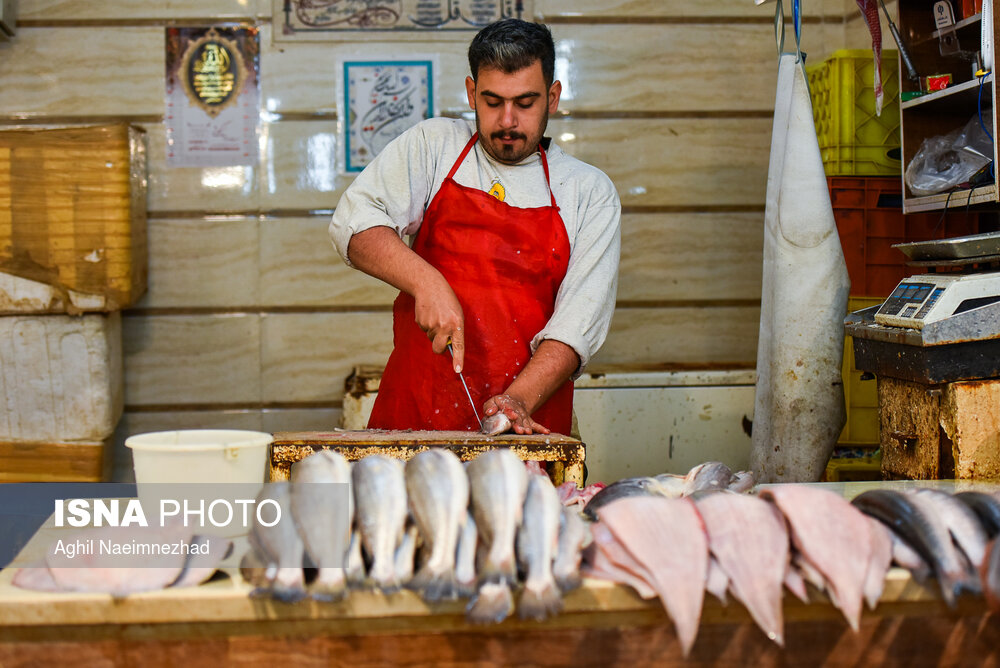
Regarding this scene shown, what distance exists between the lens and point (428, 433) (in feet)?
7.89

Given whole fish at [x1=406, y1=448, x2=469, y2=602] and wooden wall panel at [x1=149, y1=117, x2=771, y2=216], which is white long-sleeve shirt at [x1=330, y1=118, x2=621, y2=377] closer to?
whole fish at [x1=406, y1=448, x2=469, y2=602]

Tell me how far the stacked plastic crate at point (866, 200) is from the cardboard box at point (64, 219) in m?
3.27

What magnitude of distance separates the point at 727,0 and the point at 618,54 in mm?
676

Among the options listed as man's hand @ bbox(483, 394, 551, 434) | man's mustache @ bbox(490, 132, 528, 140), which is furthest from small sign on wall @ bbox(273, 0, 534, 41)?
man's hand @ bbox(483, 394, 551, 434)

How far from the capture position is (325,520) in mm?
1379

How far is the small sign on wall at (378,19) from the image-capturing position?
482cm

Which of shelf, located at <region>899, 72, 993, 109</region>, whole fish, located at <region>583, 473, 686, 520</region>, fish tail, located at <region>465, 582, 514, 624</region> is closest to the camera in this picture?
fish tail, located at <region>465, 582, 514, 624</region>

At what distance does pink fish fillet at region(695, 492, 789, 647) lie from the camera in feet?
4.48

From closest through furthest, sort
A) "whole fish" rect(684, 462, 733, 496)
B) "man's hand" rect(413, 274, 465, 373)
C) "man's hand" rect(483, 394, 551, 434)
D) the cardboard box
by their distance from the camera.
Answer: "whole fish" rect(684, 462, 733, 496) → "man's hand" rect(483, 394, 551, 434) → "man's hand" rect(413, 274, 465, 373) → the cardboard box

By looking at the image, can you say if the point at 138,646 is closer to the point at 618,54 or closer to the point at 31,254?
the point at 31,254

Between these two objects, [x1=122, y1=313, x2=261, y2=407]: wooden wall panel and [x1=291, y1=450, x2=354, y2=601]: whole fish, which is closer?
[x1=291, y1=450, x2=354, y2=601]: whole fish

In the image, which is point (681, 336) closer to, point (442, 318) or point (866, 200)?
point (866, 200)

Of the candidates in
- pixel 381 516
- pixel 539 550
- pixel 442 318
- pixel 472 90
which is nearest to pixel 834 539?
pixel 539 550

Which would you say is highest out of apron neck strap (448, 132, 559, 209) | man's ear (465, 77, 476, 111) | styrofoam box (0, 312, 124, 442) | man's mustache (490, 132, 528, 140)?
man's ear (465, 77, 476, 111)
